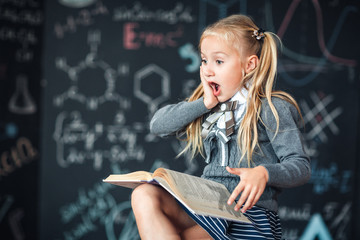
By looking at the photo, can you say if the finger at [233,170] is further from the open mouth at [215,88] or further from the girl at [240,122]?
the open mouth at [215,88]

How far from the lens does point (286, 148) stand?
121 centimetres

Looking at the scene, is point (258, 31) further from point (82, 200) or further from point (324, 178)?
point (82, 200)

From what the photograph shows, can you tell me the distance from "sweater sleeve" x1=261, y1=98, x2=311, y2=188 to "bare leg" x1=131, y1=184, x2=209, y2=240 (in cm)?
26

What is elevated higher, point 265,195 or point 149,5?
point 149,5

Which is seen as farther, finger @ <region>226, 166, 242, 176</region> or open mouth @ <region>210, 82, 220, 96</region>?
open mouth @ <region>210, 82, 220, 96</region>

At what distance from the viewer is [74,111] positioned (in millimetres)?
2676

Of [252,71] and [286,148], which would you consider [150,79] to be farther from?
[286,148]

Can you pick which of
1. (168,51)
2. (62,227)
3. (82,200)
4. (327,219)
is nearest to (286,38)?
(168,51)

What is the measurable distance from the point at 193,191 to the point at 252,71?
1.62 feet

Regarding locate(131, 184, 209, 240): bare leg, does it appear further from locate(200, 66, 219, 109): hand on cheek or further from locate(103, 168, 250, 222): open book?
locate(200, 66, 219, 109): hand on cheek

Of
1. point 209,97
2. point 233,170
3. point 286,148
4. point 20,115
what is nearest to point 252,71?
point 209,97

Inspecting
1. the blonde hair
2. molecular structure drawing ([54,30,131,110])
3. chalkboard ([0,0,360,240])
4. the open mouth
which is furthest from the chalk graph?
the open mouth

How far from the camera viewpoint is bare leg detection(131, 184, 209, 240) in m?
1.01

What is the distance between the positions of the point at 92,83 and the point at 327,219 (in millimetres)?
1649
